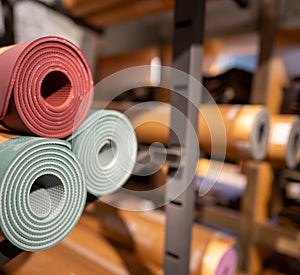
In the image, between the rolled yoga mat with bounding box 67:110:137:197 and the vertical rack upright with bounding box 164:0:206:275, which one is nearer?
the rolled yoga mat with bounding box 67:110:137:197

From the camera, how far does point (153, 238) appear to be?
90cm

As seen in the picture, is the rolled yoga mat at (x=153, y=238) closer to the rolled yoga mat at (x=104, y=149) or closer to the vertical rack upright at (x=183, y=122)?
the vertical rack upright at (x=183, y=122)

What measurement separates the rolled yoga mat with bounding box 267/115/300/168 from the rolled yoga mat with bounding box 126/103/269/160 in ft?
0.21

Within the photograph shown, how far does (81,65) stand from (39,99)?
10cm

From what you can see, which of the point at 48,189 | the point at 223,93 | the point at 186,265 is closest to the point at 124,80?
the point at 48,189

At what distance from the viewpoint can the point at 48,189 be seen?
43cm

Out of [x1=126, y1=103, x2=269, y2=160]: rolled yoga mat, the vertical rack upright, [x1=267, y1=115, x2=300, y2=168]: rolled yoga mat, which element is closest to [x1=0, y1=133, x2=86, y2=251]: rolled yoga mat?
the vertical rack upright

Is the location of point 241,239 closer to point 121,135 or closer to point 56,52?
point 121,135

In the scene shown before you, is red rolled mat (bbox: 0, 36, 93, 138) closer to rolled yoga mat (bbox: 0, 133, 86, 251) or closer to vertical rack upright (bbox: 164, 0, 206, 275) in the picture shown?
rolled yoga mat (bbox: 0, 133, 86, 251)

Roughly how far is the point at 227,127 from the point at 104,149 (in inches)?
18.1

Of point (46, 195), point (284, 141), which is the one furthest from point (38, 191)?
point (284, 141)

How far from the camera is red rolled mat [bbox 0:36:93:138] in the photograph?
0.39 meters

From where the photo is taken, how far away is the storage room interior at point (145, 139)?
15.8 inches

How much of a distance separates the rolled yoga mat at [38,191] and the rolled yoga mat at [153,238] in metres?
0.51
